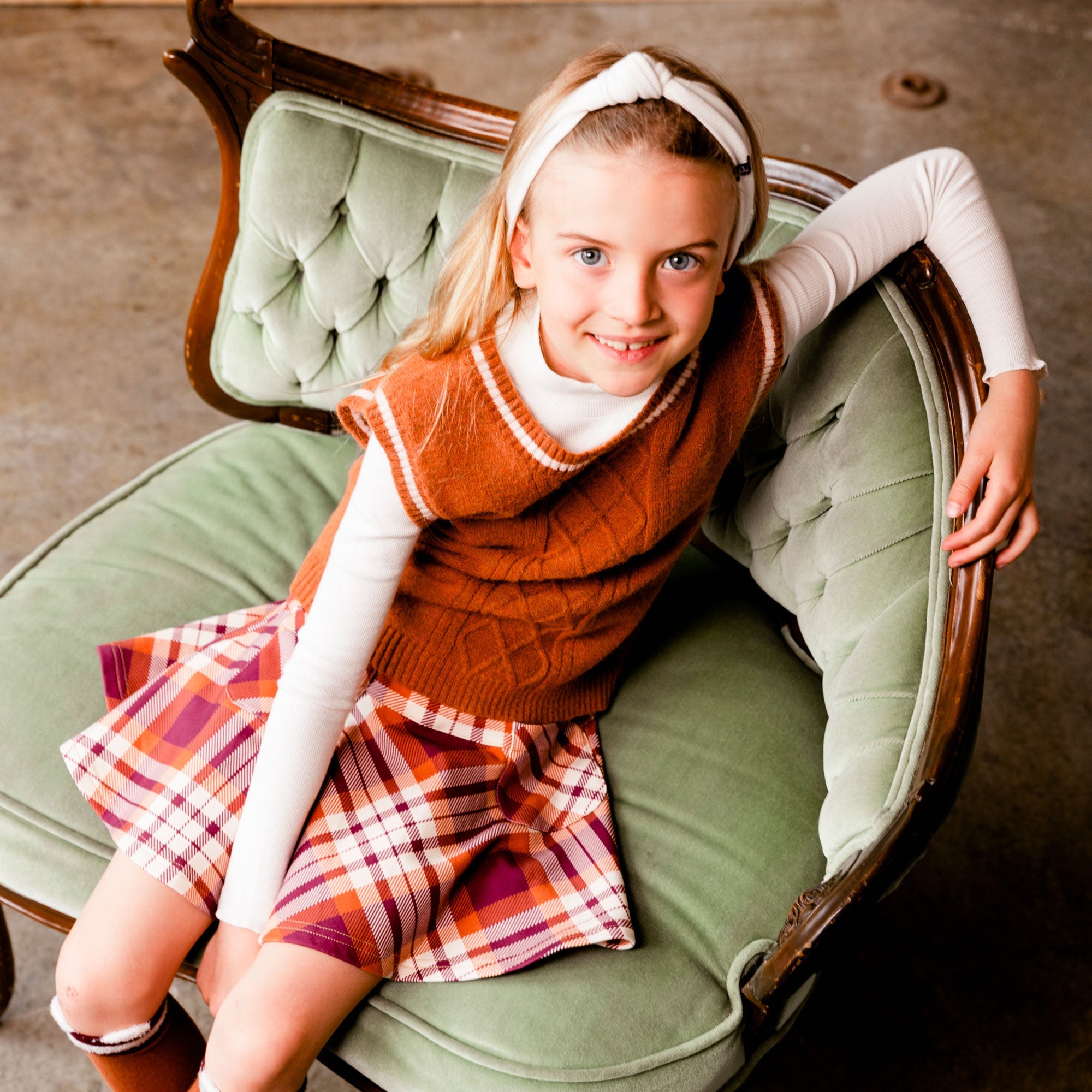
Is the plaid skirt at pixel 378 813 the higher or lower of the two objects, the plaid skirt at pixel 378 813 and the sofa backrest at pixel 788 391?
the lower

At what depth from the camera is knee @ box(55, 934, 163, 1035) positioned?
97 centimetres

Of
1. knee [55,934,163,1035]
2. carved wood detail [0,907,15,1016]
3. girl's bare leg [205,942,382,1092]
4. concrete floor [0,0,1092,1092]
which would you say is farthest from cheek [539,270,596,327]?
concrete floor [0,0,1092,1092]

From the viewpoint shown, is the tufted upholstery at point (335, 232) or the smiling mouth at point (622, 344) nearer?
the smiling mouth at point (622, 344)

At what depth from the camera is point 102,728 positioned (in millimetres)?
1054

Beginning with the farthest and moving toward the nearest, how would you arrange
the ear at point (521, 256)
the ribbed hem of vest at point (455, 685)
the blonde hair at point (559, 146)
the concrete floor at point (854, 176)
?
the concrete floor at point (854, 176), the ribbed hem of vest at point (455, 685), the ear at point (521, 256), the blonde hair at point (559, 146)

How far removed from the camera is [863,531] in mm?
1032

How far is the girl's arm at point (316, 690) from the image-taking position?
0.95 m

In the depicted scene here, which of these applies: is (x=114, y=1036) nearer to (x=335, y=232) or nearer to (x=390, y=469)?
(x=390, y=469)

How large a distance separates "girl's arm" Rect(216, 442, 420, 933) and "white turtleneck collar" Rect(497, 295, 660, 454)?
0.48ft

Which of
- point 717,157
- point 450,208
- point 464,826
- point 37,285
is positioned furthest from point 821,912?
point 37,285

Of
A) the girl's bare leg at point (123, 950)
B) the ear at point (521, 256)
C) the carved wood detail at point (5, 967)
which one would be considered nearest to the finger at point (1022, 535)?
the ear at point (521, 256)

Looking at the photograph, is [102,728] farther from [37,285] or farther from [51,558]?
[37,285]

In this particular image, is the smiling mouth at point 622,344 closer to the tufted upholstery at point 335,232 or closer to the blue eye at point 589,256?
the blue eye at point 589,256

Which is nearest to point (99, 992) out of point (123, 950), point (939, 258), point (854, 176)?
point (123, 950)
